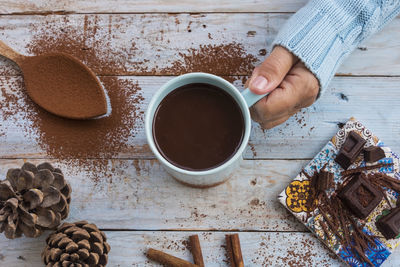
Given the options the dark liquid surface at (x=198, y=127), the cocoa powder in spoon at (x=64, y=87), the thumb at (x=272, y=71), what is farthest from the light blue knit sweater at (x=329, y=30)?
the cocoa powder in spoon at (x=64, y=87)

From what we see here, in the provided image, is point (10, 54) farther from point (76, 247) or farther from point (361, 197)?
point (361, 197)

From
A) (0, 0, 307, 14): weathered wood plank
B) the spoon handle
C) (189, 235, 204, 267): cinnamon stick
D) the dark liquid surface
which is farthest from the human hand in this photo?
the spoon handle

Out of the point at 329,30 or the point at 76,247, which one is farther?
the point at 329,30

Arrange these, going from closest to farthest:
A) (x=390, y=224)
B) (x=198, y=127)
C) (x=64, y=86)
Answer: (x=198, y=127), (x=390, y=224), (x=64, y=86)

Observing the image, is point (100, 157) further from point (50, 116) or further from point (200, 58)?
point (200, 58)

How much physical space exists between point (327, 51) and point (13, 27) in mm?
867

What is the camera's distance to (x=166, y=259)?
886 mm

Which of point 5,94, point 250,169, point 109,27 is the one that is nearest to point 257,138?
point 250,169

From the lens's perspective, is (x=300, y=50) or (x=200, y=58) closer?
(x=300, y=50)

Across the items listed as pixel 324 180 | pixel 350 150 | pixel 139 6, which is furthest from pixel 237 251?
pixel 139 6

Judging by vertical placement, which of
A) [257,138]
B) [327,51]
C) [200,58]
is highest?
[327,51]

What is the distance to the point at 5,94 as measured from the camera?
0.98m

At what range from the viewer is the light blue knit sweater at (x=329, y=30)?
857mm

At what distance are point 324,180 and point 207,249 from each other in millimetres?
342
